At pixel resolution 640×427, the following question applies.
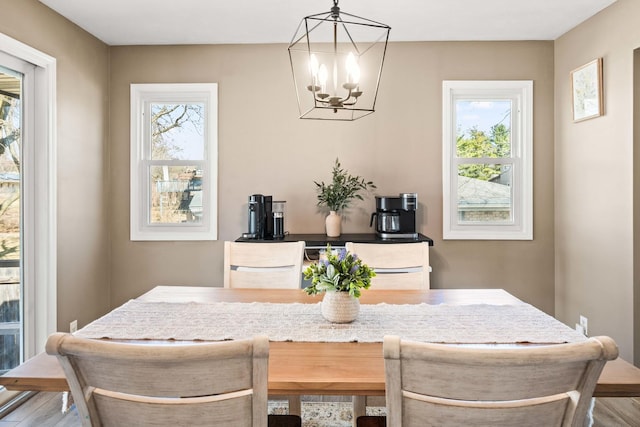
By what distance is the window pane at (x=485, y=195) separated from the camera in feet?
12.1

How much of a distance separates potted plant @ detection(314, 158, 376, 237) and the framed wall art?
160cm

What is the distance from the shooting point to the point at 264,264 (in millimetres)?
2229

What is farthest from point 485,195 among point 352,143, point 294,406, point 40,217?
point 40,217

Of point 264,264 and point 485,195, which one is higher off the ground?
point 485,195

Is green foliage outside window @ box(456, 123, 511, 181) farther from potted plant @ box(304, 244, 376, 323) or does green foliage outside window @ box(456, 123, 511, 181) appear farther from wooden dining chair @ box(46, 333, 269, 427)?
wooden dining chair @ box(46, 333, 269, 427)

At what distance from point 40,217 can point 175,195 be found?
3.52 ft

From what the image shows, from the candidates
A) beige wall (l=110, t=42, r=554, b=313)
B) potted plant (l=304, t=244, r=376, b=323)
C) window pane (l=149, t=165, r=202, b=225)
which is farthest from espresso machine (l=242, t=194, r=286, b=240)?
potted plant (l=304, t=244, r=376, b=323)

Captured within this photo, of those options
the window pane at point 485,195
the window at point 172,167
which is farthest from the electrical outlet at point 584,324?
the window at point 172,167

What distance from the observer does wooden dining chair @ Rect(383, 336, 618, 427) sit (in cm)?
79

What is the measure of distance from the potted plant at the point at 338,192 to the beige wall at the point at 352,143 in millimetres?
69

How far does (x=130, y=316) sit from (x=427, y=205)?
103 inches

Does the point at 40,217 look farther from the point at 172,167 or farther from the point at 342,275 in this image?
A: the point at 342,275

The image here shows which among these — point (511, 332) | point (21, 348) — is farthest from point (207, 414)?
point (21, 348)

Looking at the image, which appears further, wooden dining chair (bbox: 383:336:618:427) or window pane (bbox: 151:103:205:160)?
window pane (bbox: 151:103:205:160)
